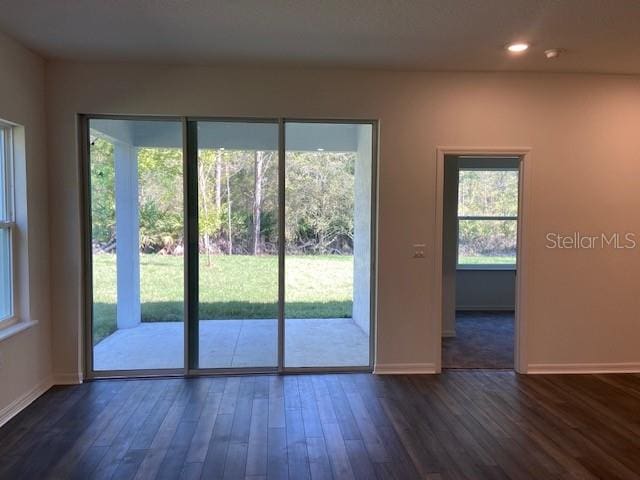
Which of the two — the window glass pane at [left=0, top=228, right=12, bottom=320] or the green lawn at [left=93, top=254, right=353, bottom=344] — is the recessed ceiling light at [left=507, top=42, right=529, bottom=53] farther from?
the window glass pane at [left=0, top=228, right=12, bottom=320]

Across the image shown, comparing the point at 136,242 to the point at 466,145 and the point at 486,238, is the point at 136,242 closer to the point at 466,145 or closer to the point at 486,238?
the point at 466,145

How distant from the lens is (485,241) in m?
7.05

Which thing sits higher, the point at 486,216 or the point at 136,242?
the point at 486,216

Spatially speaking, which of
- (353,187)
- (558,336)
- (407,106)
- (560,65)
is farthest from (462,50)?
(558,336)

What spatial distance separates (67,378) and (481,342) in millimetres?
4142

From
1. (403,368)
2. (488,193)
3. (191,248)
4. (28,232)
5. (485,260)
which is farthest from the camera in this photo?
(485,260)

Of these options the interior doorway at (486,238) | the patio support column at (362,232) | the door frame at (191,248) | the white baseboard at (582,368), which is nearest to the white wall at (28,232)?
the door frame at (191,248)

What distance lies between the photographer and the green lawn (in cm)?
405

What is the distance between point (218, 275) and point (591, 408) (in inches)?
122

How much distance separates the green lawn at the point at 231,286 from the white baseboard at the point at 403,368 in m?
0.73

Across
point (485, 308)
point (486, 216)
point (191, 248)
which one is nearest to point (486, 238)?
point (486, 216)

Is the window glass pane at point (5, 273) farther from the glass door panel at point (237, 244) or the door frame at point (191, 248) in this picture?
the glass door panel at point (237, 244)

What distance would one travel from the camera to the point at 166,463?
2.65 meters

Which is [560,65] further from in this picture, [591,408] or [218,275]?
[218,275]
